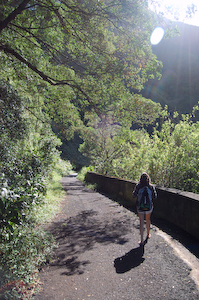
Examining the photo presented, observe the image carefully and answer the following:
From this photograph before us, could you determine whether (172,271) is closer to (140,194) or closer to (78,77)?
(140,194)

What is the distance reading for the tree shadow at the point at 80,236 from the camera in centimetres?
406

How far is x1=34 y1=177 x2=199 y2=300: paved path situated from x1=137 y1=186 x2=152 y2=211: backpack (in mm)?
766

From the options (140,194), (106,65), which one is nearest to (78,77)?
(106,65)

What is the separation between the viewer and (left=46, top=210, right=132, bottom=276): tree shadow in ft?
13.3

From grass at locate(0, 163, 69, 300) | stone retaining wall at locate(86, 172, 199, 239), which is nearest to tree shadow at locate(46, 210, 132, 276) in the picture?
grass at locate(0, 163, 69, 300)

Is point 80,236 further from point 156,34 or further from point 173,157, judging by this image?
point 156,34

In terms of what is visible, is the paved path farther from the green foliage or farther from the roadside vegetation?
the green foliage

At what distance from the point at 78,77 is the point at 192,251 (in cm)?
718

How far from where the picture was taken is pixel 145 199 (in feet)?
16.2

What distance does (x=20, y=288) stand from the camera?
2.92 metres

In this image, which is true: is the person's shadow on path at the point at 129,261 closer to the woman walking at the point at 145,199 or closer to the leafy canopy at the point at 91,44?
the woman walking at the point at 145,199

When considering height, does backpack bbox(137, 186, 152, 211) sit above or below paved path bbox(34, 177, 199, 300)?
above

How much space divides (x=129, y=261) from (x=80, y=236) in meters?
1.88

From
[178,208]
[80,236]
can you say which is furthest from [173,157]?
[80,236]
